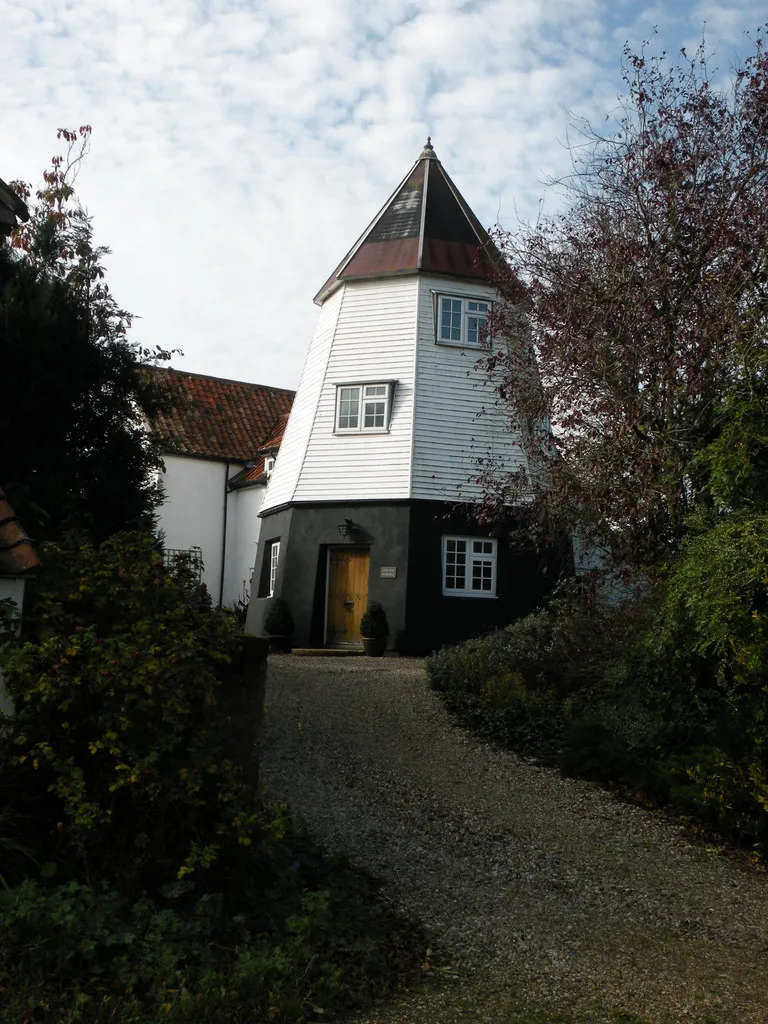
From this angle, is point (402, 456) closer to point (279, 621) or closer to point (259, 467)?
point (279, 621)

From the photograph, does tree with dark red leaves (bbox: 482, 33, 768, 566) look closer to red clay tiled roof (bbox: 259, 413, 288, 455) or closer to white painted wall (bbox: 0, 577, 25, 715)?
white painted wall (bbox: 0, 577, 25, 715)

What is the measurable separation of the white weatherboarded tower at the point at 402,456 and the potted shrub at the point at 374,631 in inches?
13.0

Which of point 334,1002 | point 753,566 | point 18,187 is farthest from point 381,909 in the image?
point 18,187

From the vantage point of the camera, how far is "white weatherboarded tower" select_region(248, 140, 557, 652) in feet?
70.9

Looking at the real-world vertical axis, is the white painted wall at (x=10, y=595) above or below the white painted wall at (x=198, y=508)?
below

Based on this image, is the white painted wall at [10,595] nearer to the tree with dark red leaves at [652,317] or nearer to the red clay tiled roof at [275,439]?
the tree with dark red leaves at [652,317]

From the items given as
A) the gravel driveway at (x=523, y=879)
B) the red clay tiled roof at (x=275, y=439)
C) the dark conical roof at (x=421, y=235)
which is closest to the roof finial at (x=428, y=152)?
the dark conical roof at (x=421, y=235)

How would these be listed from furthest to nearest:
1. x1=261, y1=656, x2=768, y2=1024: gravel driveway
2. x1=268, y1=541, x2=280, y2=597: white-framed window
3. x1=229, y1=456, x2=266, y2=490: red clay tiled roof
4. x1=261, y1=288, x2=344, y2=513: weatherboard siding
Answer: x1=229, y1=456, x2=266, y2=490: red clay tiled roof, x1=268, y1=541, x2=280, y2=597: white-framed window, x1=261, y1=288, x2=344, y2=513: weatherboard siding, x1=261, y1=656, x2=768, y2=1024: gravel driveway

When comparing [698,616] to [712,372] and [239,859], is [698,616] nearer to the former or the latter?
[712,372]

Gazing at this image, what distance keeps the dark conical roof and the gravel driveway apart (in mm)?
13605

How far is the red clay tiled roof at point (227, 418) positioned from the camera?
3138 cm

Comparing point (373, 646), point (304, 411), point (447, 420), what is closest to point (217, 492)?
point (304, 411)

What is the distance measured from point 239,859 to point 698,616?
439 cm

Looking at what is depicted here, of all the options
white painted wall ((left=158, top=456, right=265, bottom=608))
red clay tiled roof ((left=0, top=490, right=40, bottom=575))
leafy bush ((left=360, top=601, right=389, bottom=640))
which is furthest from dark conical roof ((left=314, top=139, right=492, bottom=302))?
red clay tiled roof ((left=0, top=490, right=40, bottom=575))
